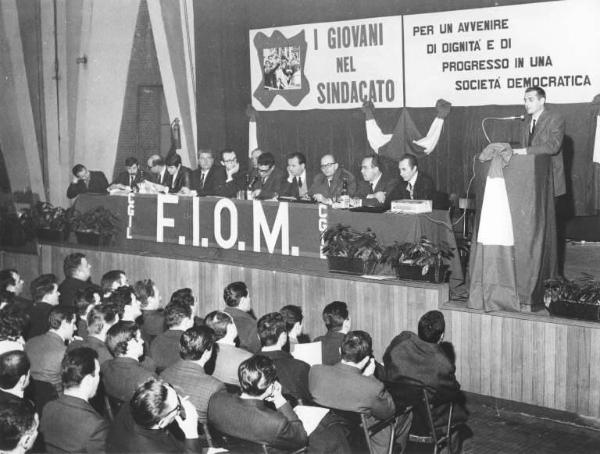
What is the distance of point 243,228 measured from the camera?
729cm

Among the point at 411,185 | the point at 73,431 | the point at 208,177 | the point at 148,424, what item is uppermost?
the point at 208,177

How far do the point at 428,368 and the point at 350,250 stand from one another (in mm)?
1945

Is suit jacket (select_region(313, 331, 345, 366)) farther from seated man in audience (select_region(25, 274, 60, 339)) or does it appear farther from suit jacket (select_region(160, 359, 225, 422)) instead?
seated man in audience (select_region(25, 274, 60, 339))

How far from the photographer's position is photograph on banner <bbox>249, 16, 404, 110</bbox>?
399 inches

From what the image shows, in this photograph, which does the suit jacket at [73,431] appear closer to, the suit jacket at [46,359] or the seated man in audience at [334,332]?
the suit jacket at [46,359]

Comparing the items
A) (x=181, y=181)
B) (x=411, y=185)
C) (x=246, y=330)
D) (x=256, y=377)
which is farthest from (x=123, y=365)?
(x=181, y=181)

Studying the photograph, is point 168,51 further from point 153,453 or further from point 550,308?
point 153,453

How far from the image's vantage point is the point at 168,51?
37.8 feet

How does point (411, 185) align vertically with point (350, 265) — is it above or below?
above

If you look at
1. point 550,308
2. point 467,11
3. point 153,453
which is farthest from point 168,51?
point 153,453

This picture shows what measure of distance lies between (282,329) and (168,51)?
8.20 m

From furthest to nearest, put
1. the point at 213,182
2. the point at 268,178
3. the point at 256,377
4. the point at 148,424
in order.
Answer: the point at 213,182 < the point at 268,178 < the point at 256,377 < the point at 148,424

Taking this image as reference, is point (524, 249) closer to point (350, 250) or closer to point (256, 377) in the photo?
point (350, 250)

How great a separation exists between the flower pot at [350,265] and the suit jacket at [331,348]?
1608 mm
